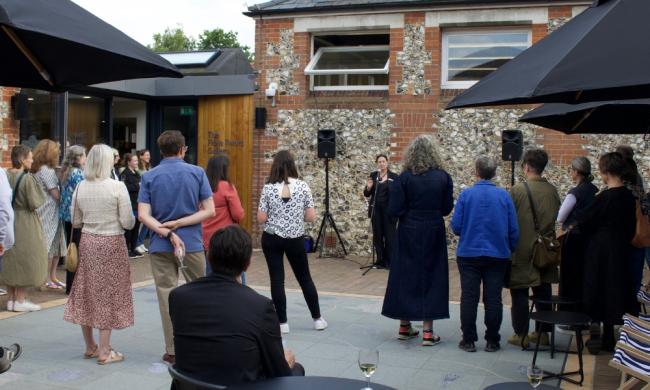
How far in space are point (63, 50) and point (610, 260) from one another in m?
4.54

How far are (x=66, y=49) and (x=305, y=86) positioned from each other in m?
8.81

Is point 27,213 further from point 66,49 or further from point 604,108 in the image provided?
point 604,108

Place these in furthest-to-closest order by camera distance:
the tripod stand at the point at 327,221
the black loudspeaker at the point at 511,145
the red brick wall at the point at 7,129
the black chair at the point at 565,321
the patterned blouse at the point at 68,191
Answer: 1. the tripod stand at the point at 327,221
2. the black loudspeaker at the point at 511,145
3. the red brick wall at the point at 7,129
4. the patterned blouse at the point at 68,191
5. the black chair at the point at 565,321

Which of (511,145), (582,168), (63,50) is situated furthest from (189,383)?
(511,145)

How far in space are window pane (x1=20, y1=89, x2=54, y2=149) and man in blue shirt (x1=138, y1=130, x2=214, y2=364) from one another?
6.36 metres

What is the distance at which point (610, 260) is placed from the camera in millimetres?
5906

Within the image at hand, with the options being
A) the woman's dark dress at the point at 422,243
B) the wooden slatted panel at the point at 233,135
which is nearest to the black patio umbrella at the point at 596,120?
the woman's dark dress at the point at 422,243

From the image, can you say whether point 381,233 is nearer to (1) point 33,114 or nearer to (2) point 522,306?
(2) point 522,306

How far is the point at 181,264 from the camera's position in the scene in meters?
5.48

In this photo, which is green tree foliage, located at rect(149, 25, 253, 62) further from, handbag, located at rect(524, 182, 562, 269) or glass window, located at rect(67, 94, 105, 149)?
handbag, located at rect(524, 182, 562, 269)

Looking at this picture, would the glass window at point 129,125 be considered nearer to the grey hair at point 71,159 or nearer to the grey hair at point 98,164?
the grey hair at point 71,159

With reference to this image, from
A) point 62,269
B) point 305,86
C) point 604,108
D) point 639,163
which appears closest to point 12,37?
point 604,108

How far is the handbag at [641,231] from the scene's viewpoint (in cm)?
586

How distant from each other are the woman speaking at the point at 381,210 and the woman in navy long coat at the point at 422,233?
477 centimetres
